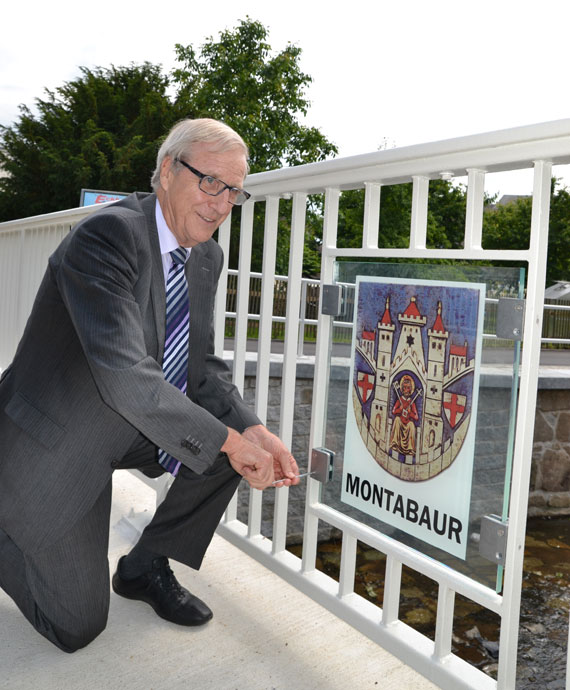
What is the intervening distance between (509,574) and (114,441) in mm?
1085

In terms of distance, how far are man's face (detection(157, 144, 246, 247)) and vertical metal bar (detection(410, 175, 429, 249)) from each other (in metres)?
0.56

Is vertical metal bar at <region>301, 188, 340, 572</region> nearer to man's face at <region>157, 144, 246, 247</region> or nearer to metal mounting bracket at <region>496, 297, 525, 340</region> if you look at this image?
man's face at <region>157, 144, 246, 247</region>

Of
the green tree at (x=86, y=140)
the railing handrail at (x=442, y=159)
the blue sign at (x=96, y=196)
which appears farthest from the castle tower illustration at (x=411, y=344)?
the green tree at (x=86, y=140)

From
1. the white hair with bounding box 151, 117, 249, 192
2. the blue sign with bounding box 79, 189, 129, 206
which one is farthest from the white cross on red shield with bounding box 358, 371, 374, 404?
the blue sign with bounding box 79, 189, 129, 206

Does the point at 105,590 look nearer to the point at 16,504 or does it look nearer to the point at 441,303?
the point at 16,504

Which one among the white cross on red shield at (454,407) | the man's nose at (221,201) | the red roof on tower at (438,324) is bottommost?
the white cross on red shield at (454,407)

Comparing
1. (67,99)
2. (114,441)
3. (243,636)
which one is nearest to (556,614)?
(243,636)

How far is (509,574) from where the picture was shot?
1672 mm

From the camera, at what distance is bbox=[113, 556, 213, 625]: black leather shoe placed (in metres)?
2.25

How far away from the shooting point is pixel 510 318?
1649 millimetres

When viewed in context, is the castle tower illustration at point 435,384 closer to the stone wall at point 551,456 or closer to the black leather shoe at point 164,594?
the black leather shoe at point 164,594

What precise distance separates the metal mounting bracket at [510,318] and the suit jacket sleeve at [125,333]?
761 mm

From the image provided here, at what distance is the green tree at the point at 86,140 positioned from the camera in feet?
90.6

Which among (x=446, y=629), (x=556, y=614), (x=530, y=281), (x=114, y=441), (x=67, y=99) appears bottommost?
(x=556, y=614)
